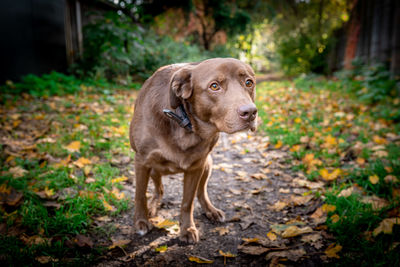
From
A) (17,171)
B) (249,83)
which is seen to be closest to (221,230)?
(249,83)

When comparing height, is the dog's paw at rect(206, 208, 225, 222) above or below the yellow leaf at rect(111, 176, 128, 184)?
below

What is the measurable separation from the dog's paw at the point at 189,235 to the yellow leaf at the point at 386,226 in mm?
1465

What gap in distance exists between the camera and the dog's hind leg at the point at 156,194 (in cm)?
279

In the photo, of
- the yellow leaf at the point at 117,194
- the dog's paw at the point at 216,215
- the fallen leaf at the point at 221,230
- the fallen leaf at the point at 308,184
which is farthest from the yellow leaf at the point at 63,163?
the fallen leaf at the point at 308,184

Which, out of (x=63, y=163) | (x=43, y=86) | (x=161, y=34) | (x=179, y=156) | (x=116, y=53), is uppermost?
(x=161, y=34)

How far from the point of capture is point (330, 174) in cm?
331

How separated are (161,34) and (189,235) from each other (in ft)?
37.8

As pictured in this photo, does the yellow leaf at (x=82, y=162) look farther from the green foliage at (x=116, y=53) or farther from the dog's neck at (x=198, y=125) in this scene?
the green foliage at (x=116, y=53)

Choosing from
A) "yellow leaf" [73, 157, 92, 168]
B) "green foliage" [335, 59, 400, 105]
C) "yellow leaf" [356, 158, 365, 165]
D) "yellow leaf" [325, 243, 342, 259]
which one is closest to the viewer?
"yellow leaf" [325, 243, 342, 259]

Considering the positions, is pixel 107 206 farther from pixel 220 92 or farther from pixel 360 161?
pixel 360 161

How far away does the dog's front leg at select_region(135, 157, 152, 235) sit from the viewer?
2408mm

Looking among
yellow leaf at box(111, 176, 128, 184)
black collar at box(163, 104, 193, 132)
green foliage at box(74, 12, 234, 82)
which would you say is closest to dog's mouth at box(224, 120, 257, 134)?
black collar at box(163, 104, 193, 132)

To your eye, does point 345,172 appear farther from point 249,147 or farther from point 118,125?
point 118,125

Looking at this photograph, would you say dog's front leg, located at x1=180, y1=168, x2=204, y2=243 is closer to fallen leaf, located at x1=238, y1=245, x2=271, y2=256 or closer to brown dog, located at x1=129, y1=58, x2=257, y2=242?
brown dog, located at x1=129, y1=58, x2=257, y2=242
